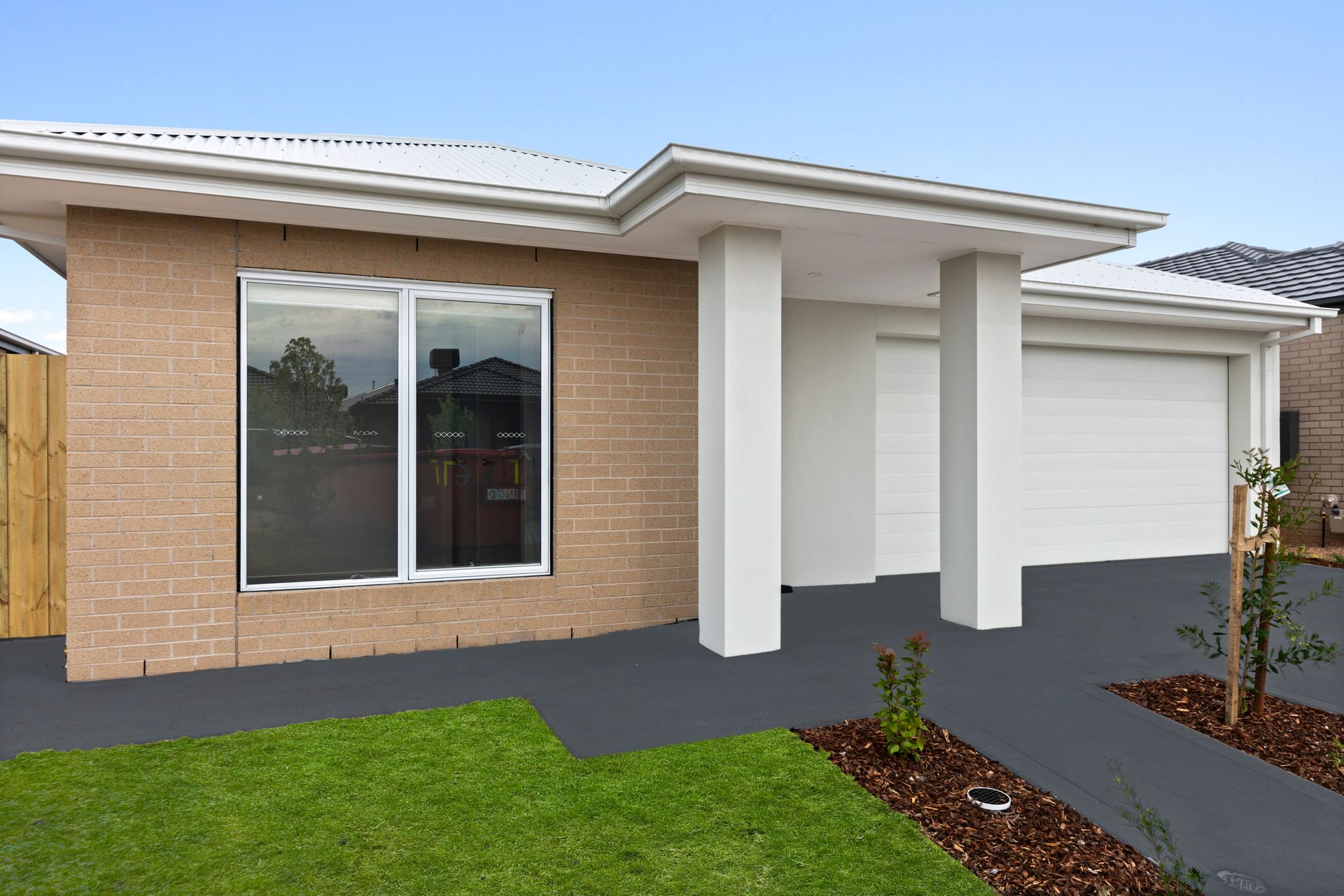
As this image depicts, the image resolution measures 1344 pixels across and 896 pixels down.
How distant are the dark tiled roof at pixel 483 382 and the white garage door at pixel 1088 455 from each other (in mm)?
4349

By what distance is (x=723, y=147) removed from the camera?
5.10 m

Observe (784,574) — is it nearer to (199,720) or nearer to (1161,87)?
(199,720)

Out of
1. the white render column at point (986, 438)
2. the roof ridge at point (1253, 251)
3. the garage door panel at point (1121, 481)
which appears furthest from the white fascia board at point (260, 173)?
the roof ridge at point (1253, 251)

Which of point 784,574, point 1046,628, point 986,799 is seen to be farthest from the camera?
point 784,574

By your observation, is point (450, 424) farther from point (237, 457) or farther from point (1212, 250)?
point (1212, 250)

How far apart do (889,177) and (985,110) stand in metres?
11.3

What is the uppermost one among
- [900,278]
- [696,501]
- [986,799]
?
[900,278]

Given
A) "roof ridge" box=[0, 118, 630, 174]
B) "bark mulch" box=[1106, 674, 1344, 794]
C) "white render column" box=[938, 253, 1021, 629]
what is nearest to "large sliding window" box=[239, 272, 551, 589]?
"roof ridge" box=[0, 118, 630, 174]

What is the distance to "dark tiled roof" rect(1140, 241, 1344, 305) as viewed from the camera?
13438 millimetres

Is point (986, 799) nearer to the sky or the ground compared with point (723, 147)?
nearer to the ground

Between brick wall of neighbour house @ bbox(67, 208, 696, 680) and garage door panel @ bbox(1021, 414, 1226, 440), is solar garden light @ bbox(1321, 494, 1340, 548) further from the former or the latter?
brick wall of neighbour house @ bbox(67, 208, 696, 680)

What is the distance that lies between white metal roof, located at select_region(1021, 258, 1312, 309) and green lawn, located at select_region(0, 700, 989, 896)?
6.79 m

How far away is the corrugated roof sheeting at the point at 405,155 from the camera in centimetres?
564

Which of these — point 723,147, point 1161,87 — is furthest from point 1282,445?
point 723,147
